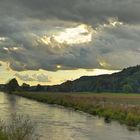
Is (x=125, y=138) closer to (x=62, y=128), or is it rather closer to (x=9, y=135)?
(x=62, y=128)

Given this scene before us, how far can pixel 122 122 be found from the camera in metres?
56.4

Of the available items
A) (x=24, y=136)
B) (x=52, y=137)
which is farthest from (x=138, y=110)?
(x=24, y=136)

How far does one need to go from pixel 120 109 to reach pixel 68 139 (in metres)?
27.5

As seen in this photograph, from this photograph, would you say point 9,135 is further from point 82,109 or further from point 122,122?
point 82,109

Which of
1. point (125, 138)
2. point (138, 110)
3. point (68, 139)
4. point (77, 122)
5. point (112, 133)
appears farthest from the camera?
point (138, 110)

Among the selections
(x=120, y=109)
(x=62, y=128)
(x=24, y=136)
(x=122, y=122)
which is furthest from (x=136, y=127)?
(x=24, y=136)

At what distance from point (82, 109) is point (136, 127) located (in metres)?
31.2

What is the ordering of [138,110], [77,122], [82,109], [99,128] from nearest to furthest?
[99,128], [77,122], [138,110], [82,109]

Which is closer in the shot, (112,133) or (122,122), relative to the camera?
(112,133)

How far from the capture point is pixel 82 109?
82375mm

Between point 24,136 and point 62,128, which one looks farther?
point 62,128

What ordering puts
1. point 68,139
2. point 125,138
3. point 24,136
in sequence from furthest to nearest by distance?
1. point 125,138
2. point 68,139
3. point 24,136

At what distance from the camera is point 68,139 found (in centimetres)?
3891

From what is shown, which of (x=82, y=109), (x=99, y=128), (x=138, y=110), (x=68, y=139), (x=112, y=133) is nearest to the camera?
(x=68, y=139)
